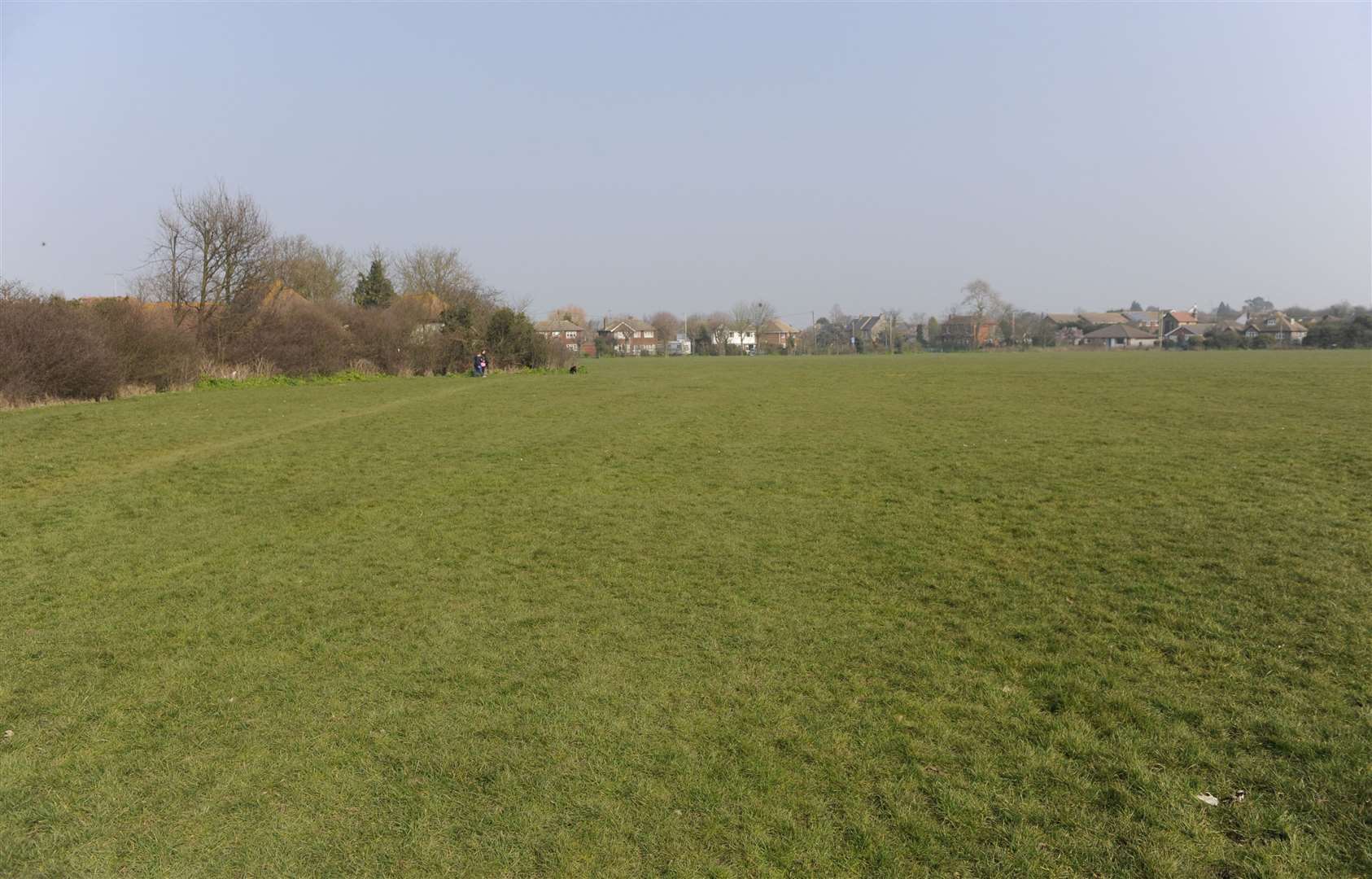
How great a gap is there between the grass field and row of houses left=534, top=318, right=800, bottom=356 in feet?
268

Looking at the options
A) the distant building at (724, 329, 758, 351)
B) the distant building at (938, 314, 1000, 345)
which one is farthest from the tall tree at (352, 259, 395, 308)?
the distant building at (938, 314, 1000, 345)

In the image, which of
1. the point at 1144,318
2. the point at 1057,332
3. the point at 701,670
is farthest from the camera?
the point at 1144,318

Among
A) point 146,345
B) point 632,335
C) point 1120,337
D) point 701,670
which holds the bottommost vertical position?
point 701,670

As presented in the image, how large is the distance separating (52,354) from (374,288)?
38.0m

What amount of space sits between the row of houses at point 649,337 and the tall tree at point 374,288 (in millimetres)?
31466

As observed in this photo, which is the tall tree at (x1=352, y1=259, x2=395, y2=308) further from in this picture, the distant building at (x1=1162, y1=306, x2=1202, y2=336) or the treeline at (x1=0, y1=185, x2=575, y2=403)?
the distant building at (x1=1162, y1=306, x2=1202, y2=336)

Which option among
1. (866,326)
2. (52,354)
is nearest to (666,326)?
(866,326)

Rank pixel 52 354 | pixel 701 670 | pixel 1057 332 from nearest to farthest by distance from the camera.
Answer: pixel 701 670
pixel 52 354
pixel 1057 332

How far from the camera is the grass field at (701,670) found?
362 centimetres

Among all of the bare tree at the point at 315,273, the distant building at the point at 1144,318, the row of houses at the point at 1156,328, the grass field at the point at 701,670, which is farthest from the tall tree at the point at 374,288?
the distant building at the point at 1144,318

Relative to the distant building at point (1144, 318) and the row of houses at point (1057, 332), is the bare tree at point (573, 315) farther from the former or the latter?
the distant building at point (1144, 318)

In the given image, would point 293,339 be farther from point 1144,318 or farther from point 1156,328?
point 1144,318

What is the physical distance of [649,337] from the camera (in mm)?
140125

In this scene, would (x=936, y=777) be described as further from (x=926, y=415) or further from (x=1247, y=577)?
(x=926, y=415)
